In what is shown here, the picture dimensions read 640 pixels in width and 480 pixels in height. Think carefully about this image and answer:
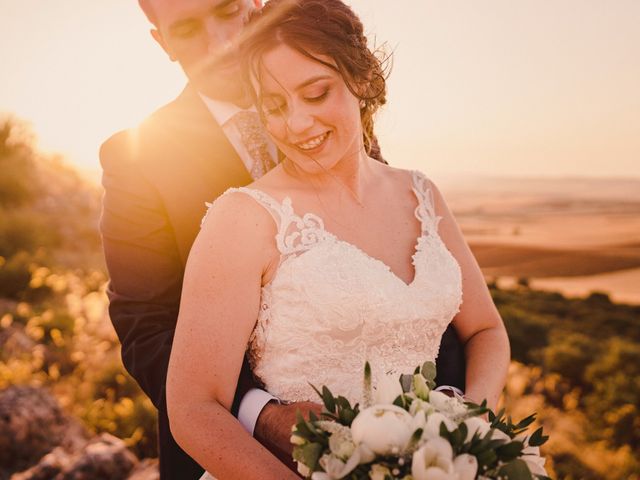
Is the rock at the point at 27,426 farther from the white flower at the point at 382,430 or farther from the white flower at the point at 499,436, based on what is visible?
the white flower at the point at 499,436

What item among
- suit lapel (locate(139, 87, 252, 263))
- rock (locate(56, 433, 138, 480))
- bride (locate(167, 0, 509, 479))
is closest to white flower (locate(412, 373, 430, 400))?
bride (locate(167, 0, 509, 479))

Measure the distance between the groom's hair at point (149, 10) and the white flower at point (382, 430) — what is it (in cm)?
232

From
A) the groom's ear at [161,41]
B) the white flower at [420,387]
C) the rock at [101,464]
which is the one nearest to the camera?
the white flower at [420,387]

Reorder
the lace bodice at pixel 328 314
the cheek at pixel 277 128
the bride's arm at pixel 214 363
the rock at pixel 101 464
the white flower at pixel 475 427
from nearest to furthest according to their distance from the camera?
the white flower at pixel 475 427 < the bride's arm at pixel 214 363 < the lace bodice at pixel 328 314 < the cheek at pixel 277 128 < the rock at pixel 101 464

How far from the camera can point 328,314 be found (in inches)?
80.5

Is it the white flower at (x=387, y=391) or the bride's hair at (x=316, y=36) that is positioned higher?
the bride's hair at (x=316, y=36)

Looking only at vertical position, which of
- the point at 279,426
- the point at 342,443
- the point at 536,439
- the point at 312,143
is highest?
the point at 312,143

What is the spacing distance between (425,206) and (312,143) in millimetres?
677

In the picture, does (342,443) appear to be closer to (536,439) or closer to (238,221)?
(536,439)

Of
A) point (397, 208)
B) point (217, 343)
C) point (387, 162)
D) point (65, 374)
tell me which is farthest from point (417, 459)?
point (65, 374)

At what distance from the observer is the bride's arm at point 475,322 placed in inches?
96.8

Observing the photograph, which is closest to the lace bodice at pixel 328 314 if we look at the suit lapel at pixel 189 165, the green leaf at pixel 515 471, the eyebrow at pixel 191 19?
the suit lapel at pixel 189 165

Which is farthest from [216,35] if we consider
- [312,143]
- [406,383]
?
[406,383]

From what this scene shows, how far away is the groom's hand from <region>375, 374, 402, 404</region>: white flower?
1.58 feet
